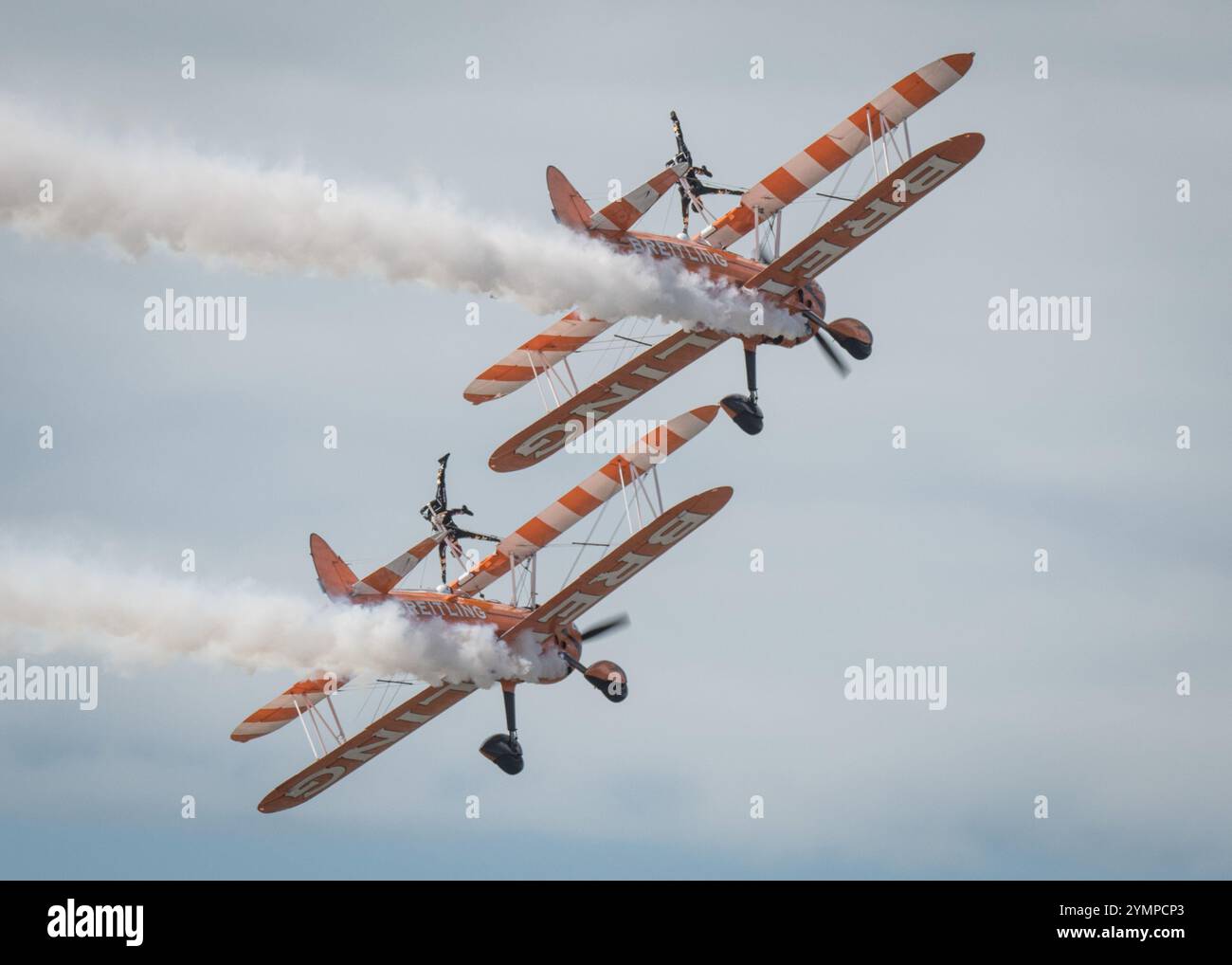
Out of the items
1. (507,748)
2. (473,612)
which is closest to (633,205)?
(473,612)

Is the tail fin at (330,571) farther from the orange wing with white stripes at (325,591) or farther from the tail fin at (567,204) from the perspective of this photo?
the tail fin at (567,204)

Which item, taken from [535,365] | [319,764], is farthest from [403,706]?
[535,365]

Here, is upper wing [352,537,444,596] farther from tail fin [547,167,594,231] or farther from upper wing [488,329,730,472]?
tail fin [547,167,594,231]

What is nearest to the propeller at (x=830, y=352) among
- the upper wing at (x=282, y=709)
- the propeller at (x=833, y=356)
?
the propeller at (x=833, y=356)

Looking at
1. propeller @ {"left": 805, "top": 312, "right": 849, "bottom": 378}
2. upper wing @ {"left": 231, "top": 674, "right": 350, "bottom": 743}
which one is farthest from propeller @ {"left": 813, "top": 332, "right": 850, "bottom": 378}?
upper wing @ {"left": 231, "top": 674, "right": 350, "bottom": 743}

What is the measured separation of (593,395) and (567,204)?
370 cm

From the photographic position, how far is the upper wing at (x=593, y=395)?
50.0 metres

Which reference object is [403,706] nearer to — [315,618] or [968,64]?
[315,618]

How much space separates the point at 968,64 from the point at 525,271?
6.73 meters

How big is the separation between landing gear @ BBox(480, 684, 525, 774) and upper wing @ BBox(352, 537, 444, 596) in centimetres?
217

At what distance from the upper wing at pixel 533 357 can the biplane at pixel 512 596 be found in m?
2.35

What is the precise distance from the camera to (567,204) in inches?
1874
